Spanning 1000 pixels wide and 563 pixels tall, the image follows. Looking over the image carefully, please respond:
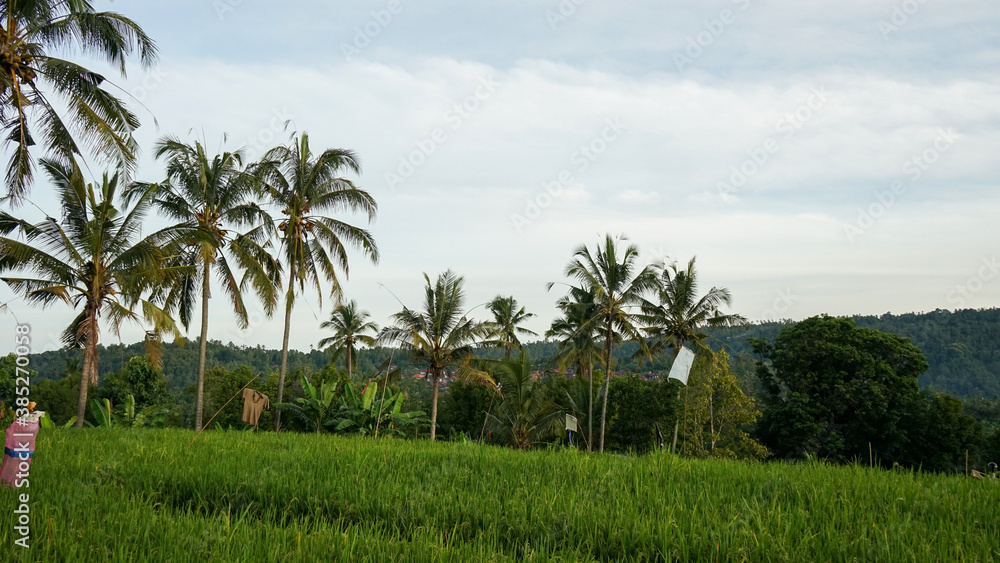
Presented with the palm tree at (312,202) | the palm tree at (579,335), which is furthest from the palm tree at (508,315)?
the palm tree at (312,202)

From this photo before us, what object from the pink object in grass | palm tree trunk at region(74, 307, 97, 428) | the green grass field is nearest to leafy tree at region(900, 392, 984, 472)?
the green grass field

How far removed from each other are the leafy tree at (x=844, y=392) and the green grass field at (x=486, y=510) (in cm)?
2522

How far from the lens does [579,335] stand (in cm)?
3619

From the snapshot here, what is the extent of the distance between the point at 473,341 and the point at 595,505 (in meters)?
20.5

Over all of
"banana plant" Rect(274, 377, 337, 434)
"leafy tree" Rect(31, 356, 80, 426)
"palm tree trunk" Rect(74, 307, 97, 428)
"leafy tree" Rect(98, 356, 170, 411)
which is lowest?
"leafy tree" Rect(31, 356, 80, 426)

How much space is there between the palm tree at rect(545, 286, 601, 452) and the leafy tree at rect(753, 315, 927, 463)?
9.72 meters

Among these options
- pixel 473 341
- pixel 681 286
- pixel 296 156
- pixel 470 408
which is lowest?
pixel 470 408

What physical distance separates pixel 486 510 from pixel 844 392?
28.9m

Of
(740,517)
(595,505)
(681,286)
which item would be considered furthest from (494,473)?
(681,286)

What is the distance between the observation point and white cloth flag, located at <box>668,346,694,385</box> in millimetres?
9713

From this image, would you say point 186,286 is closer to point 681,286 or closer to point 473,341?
point 473,341

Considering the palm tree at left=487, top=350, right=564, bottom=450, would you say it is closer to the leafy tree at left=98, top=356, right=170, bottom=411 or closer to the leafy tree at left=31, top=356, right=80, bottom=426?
the leafy tree at left=98, top=356, right=170, bottom=411

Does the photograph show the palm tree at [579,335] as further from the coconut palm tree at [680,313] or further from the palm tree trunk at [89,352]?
the palm tree trunk at [89,352]

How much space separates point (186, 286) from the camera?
2216 cm
